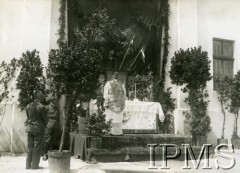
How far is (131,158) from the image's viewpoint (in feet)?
28.6

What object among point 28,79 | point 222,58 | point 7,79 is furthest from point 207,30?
point 7,79

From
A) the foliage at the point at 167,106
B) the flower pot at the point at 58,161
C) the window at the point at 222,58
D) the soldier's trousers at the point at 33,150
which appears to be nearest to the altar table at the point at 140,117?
the foliage at the point at 167,106

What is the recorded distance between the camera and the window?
13570 mm

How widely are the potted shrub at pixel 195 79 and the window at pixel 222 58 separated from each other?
1854 mm

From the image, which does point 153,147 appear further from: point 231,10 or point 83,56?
point 231,10

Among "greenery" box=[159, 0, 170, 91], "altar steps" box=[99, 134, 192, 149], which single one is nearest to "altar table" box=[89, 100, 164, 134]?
"altar steps" box=[99, 134, 192, 149]

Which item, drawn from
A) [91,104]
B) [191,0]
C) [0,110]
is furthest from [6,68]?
[191,0]

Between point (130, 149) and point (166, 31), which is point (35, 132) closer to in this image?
point (130, 149)

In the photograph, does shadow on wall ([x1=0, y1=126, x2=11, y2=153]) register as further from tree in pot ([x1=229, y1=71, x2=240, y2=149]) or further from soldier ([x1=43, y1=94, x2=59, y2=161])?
tree in pot ([x1=229, y1=71, x2=240, y2=149])

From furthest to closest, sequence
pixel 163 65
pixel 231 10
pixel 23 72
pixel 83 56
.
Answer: pixel 231 10
pixel 163 65
pixel 23 72
pixel 83 56

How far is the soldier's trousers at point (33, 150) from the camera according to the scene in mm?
7238

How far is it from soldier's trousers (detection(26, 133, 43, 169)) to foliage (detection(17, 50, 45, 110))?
263 centimetres

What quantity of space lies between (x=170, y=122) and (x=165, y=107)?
0.56m

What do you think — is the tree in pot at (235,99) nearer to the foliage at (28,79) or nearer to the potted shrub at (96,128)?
the potted shrub at (96,128)
